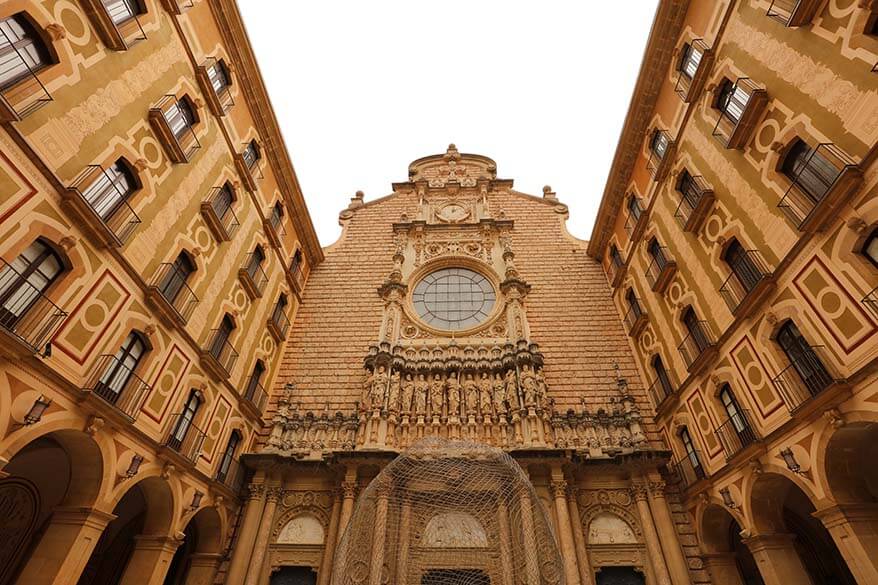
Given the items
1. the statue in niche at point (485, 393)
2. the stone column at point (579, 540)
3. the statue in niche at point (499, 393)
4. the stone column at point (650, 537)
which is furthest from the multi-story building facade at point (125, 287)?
the stone column at point (650, 537)

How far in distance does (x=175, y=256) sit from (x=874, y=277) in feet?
48.5

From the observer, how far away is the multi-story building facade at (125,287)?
7.30 m

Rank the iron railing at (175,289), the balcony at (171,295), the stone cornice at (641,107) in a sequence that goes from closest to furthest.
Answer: the balcony at (171,295)
the iron railing at (175,289)
the stone cornice at (641,107)

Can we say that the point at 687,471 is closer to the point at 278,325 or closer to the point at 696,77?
the point at 696,77

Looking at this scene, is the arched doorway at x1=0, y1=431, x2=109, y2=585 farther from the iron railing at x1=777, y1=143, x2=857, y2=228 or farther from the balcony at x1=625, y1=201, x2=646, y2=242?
the balcony at x1=625, y1=201, x2=646, y2=242

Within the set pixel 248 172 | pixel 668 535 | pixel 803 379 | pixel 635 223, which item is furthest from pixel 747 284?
pixel 248 172

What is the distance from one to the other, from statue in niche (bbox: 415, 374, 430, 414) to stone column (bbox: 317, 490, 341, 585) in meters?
3.71

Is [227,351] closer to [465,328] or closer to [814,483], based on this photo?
[465,328]

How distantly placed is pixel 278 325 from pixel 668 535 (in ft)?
48.4

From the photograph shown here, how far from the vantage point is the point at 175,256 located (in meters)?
11.0

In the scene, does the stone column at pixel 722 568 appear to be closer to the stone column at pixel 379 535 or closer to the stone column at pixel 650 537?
the stone column at pixel 650 537

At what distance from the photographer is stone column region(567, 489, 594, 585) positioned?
37.2ft

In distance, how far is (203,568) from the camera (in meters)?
12.0

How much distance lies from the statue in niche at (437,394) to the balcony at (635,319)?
745cm
